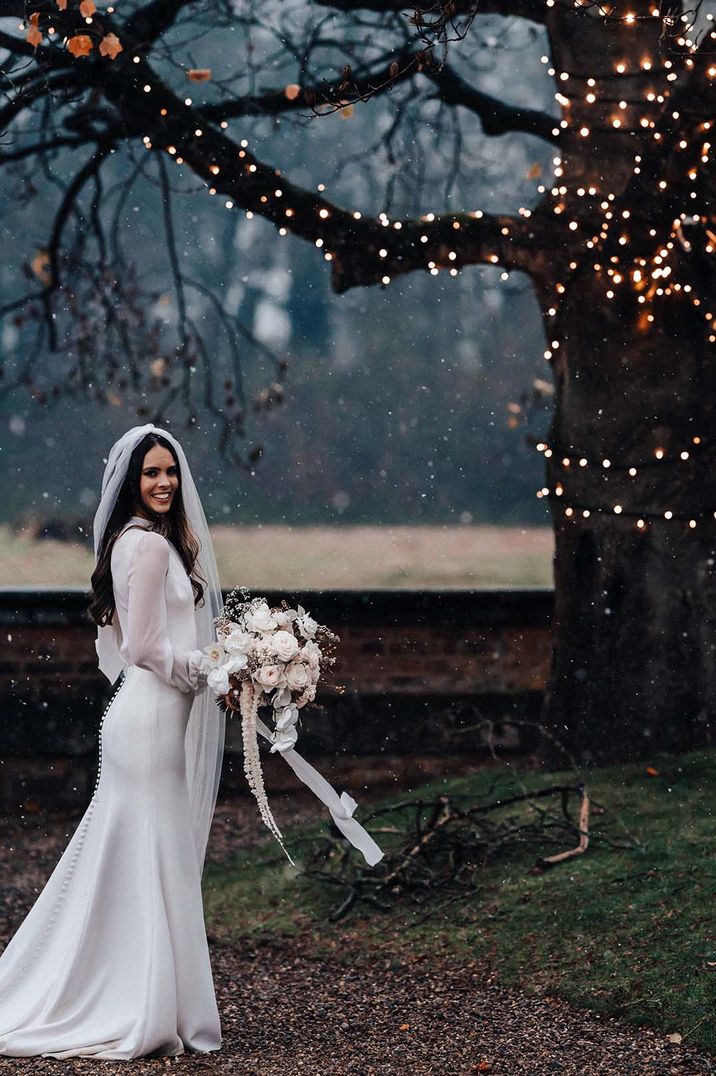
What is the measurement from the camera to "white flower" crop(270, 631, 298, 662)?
350 cm

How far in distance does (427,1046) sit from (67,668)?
4.31m

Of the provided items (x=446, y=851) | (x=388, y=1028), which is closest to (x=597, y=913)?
(x=446, y=851)

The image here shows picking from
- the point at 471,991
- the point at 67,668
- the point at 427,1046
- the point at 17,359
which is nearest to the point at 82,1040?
the point at 427,1046

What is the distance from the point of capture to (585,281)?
6609 mm

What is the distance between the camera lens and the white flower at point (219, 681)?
3512mm

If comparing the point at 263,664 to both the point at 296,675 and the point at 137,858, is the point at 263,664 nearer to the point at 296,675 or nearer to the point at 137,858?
the point at 296,675

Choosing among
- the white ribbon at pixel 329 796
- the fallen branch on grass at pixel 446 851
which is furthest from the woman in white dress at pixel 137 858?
the fallen branch on grass at pixel 446 851

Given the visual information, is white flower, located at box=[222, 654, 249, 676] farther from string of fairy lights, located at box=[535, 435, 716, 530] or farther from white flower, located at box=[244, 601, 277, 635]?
string of fairy lights, located at box=[535, 435, 716, 530]

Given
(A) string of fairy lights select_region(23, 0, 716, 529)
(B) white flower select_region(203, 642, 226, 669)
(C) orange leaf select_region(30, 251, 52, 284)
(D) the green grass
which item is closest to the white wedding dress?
(B) white flower select_region(203, 642, 226, 669)

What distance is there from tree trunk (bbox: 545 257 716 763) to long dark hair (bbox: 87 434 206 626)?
3.24 meters

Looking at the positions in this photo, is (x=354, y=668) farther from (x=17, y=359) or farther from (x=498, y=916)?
(x=17, y=359)

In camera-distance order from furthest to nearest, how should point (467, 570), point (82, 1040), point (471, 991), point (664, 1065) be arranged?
point (467, 570) → point (471, 991) → point (664, 1065) → point (82, 1040)

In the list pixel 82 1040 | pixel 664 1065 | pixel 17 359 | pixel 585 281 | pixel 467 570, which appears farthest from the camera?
pixel 467 570

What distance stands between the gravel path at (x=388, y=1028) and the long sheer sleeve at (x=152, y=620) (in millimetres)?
1103
